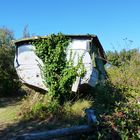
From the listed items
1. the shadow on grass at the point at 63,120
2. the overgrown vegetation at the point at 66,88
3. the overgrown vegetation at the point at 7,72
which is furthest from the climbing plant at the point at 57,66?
the overgrown vegetation at the point at 7,72

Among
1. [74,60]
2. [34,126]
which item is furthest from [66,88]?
[34,126]

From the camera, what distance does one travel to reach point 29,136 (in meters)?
8.39

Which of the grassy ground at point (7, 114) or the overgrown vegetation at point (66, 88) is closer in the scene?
the overgrown vegetation at point (66, 88)

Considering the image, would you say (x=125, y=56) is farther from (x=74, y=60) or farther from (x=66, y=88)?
(x=66, y=88)

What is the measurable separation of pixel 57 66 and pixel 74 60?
36.3 inches

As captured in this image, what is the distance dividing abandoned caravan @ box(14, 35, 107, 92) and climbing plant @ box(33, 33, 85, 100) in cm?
26

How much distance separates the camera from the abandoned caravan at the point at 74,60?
57.6ft

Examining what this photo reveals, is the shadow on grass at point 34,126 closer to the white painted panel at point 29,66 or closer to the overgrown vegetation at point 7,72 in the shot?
the white painted panel at point 29,66

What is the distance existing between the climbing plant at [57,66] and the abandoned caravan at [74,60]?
0.85 ft

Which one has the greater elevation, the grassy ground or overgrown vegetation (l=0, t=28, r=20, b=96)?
overgrown vegetation (l=0, t=28, r=20, b=96)

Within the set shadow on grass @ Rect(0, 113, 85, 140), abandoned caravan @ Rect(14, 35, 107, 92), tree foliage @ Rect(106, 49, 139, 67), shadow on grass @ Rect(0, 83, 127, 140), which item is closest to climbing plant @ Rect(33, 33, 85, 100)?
abandoned caravan @ Rect(14, 35, 107, 92)

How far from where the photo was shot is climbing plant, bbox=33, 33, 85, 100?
17.2 metres

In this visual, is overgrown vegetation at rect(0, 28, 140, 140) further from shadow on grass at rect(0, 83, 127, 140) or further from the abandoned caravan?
the abandoned caravan

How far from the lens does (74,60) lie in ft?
58.0
